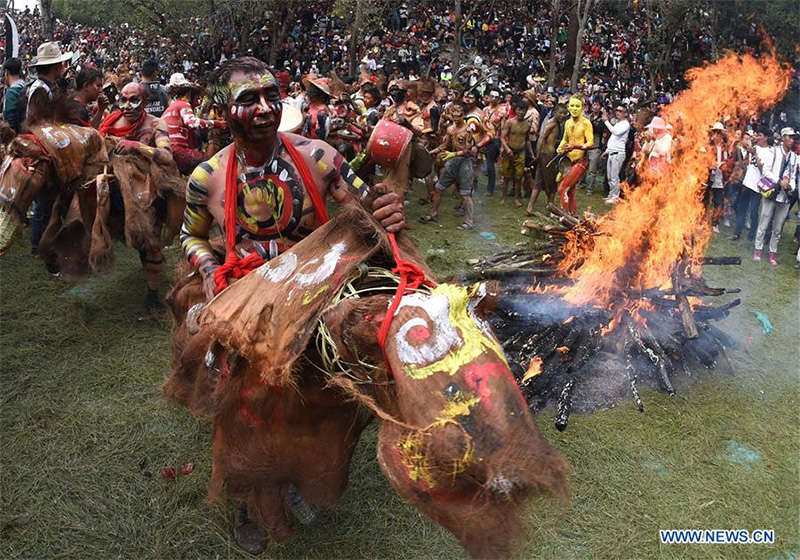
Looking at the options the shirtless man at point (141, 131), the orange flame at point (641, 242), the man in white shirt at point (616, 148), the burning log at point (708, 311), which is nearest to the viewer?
the orange flame at point (641, 242)

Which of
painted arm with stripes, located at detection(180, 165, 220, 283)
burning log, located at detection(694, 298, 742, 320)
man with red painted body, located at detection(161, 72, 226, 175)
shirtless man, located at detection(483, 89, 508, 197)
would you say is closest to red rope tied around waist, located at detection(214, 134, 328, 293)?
painted arm with stripes, located at detection(180, 165, 220, 283)

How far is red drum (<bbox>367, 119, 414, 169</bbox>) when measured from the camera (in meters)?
3.03

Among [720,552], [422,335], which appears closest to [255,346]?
[422,335]

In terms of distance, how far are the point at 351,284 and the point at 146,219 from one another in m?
4.69

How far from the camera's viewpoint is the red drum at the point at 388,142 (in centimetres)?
303

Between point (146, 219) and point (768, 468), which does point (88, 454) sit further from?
point (768, 468)

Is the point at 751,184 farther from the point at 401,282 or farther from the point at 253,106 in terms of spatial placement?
the point at 401,282

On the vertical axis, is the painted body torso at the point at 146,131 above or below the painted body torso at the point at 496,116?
above

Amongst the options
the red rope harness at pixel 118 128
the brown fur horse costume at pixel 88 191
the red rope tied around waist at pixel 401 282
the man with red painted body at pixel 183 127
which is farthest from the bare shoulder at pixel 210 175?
the red rope harness at pixel 118 128

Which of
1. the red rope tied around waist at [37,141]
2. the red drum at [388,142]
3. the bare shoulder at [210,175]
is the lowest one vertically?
the red rope tied around waist at [37,141]

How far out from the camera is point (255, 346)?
2.20 m

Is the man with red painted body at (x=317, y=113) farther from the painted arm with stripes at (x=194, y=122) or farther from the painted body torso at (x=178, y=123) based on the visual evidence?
the painted body torso at (x=178, y=123)

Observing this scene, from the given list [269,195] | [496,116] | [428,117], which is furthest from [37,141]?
[496,116]

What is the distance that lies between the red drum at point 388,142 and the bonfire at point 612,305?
2.98 meters
